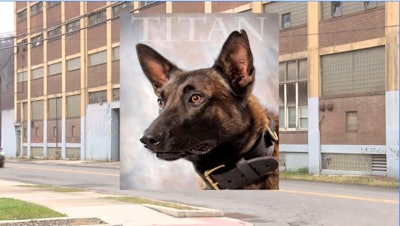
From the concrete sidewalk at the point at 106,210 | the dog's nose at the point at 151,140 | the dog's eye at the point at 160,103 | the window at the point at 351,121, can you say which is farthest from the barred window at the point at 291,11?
the dog's nose at the point at 151,140

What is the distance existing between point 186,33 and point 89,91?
149ft

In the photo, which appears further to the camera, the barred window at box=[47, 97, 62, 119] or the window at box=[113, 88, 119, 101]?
the barred window at box=[47, 97, 62, 119]

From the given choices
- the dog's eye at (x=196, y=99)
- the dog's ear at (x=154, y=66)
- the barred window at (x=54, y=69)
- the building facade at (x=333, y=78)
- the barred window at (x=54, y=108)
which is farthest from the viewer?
the barred window at (x=54, y=108)

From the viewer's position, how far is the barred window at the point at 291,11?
3195cm

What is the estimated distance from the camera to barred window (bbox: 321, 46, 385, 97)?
2784cm

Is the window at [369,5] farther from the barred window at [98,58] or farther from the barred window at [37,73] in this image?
the barred window at [37,73]

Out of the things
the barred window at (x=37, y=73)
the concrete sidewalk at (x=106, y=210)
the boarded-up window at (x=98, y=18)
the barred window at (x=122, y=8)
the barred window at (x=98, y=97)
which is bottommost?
the concrete sidewalk at (x=106, y=210)

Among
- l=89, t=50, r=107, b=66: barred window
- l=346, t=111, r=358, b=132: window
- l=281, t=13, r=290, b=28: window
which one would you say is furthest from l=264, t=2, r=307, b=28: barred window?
l=89, t=50, r=107, b=66: barred window

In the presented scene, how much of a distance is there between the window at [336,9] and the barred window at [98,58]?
22.0 m

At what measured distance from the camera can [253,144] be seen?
649 cm

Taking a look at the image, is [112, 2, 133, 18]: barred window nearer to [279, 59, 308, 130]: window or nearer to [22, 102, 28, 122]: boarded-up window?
[279, 59, 308, 130]: window

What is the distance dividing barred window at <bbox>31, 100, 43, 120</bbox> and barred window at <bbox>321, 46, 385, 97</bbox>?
35135 millimetres

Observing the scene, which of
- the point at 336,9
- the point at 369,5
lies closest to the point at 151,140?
the point at 369,5

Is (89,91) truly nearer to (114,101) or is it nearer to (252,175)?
(114,101)
